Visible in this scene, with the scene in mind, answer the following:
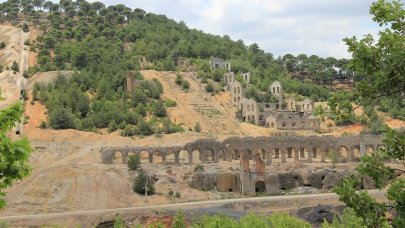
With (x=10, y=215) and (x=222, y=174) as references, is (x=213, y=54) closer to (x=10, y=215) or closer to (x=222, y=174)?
(x=222, y=174)

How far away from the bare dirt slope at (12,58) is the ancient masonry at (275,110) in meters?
35.7

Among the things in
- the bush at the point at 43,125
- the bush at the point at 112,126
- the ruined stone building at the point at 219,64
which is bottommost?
the bush at the point at 112,126

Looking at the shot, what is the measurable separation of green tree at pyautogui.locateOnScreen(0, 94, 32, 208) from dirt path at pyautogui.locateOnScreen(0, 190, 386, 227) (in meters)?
30.4

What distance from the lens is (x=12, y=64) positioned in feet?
341

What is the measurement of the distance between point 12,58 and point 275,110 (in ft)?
176

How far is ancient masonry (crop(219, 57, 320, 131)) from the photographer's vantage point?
85.4 meters

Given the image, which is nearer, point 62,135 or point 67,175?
point 67,175

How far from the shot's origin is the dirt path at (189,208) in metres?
41.5

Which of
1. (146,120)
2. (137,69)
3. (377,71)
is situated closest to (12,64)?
(137,69)

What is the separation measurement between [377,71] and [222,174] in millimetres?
44655

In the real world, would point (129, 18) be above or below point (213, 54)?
above

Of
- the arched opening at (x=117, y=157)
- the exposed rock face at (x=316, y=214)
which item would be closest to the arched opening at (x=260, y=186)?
the exposed rock face at (x=316, y=214)

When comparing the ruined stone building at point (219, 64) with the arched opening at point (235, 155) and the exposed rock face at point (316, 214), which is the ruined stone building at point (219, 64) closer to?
A: the arched opening at point (235, 155)

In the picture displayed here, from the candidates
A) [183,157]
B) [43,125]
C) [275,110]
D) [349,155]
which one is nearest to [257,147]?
[183,157]
